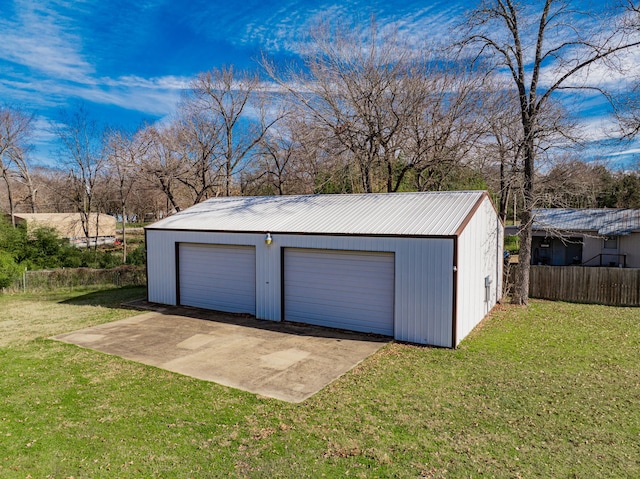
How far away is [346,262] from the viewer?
10.4m

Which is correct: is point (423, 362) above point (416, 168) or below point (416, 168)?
below

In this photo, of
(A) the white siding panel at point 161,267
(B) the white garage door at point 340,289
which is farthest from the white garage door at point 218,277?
(B) the white garage door at point 340,289

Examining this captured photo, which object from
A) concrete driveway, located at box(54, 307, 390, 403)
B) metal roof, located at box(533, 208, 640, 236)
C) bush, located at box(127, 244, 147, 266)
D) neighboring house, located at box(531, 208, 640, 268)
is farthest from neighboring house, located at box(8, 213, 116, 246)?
metal roof, located at box(533, 208, 640, 236)

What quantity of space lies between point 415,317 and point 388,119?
34.7 ft

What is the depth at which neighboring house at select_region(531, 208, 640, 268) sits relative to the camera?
20766mm

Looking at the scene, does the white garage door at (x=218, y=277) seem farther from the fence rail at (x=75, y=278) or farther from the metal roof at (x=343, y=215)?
the fence rail at (x=75, y=278)

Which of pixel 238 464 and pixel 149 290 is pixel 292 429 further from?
pixel 149 290

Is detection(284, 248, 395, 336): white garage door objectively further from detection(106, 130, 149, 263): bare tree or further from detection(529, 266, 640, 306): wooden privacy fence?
detection(106, 130, 149, 263): bare tree

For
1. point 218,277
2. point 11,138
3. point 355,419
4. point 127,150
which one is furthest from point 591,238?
point 11,138

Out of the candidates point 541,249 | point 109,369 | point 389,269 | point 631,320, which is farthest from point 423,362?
point 541,249

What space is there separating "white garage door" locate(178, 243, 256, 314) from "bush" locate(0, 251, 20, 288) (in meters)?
8.37

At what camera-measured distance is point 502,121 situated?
1803cm

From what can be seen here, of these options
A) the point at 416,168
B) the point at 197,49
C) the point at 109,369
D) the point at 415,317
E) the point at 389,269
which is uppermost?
the point at 197,49

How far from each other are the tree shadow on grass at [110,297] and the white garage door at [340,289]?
6409mm
